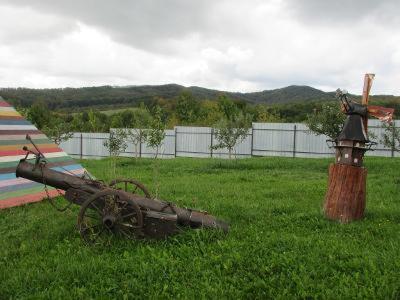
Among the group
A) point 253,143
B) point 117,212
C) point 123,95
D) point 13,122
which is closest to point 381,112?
point 117,212

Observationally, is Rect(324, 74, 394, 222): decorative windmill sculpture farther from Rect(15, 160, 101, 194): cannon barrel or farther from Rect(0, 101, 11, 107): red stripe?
Rect(0, 101, 11, 107): red stripe

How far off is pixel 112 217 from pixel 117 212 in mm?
90

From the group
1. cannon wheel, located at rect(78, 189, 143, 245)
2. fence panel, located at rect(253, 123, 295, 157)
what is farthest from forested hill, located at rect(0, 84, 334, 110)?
cannon wheel, located at rect(78, 189, 143, 245)

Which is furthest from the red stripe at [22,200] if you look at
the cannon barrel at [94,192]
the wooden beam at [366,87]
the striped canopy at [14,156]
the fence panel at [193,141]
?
the fence panel at [193,141]

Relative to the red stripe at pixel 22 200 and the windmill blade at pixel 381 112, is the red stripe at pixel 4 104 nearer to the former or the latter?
the red stripe at pixel 22 200

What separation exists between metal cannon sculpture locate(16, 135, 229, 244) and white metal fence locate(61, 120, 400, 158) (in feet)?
68.8

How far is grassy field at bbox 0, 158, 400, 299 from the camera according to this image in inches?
180

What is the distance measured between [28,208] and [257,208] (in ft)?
14.7

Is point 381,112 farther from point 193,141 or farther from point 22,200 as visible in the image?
point 193,141

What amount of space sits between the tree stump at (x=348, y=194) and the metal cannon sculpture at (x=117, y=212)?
6.42 feet

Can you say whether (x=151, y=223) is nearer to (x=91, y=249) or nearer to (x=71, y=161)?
(x=91, y=249)

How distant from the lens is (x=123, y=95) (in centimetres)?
8594

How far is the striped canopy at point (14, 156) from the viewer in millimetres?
8742

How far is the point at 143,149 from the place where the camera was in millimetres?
33375
